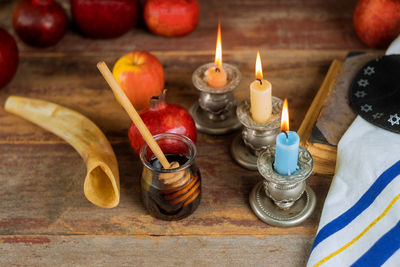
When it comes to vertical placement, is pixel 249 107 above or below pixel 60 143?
above

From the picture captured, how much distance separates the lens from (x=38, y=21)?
0.92 m

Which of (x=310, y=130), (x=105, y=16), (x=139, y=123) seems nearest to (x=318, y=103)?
(x=310, y=130)

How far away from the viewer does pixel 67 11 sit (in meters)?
1.07

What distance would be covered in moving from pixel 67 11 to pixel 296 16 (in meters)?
0.51

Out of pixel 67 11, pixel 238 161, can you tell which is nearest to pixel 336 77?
pixel 238 161

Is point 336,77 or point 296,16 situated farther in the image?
point 296,16

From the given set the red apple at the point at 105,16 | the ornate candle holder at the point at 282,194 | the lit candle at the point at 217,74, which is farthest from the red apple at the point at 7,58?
the ornate candle holder at the point at 282,194

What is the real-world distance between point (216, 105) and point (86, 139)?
0.21 meters

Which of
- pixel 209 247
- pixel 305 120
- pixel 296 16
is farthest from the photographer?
pixel 296 16

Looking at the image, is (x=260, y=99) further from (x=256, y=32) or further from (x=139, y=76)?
(x=256, y=32)

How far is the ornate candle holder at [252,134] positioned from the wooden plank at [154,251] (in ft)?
0.45

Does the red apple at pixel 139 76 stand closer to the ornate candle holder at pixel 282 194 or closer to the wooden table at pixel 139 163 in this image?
the wooden table at pixel 139 163

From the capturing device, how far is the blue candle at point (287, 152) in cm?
57

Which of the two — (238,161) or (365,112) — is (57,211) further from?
(365,112)
